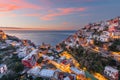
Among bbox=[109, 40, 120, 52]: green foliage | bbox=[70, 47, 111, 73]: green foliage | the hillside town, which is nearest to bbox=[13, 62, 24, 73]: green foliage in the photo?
the hillside town

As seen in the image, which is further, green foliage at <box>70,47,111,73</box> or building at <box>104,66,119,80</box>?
green foliage at <box>70,47,111,73</box>

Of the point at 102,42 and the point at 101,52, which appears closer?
the point at 101,52

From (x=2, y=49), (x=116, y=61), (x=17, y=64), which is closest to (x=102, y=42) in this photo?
(x=116, y=61)

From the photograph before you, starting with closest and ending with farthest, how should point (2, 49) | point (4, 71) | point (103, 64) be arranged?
point (4, 71)
point (103, 64)
point (2, 49)

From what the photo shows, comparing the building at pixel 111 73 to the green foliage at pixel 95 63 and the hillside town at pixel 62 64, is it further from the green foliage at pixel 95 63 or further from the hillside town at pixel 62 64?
the green foliage at pixel 95 63

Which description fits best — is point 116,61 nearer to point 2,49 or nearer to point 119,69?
point 119,69

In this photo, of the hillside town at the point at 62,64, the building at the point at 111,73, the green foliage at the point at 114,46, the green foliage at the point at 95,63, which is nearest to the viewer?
the hillside town at the point at 62,64

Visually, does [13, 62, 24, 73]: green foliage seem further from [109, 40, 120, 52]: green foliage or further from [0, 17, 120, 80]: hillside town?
[109, 40, 120, 52]: green foliage

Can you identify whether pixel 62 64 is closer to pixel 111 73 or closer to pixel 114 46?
pixel 111 73

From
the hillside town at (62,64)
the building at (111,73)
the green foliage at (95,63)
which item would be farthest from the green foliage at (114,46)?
the building at (111,73)
